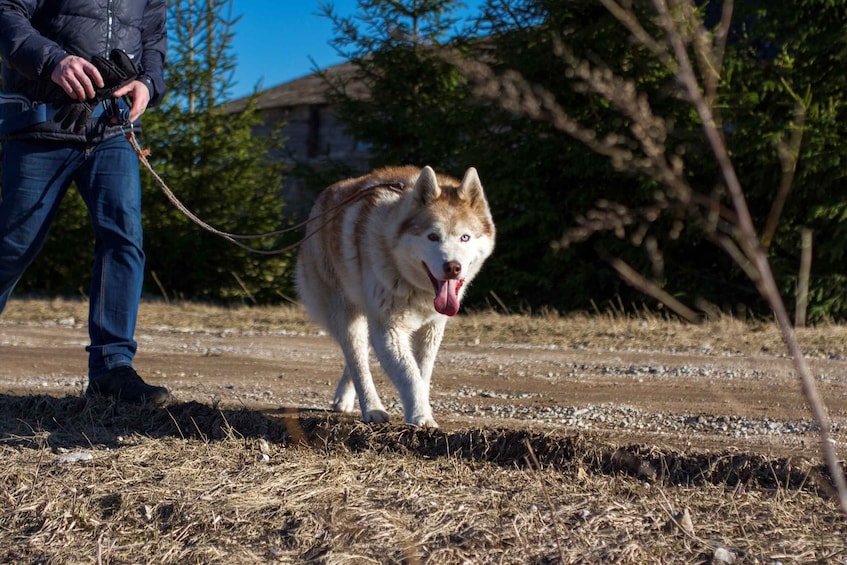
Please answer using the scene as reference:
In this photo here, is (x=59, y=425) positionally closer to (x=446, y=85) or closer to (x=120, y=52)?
(x=120, y=52)

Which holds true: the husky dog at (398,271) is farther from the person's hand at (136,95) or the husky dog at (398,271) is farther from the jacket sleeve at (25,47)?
the jacket sleeve at (25,47)

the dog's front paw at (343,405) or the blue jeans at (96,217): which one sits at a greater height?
the blue jeans at (96,217)

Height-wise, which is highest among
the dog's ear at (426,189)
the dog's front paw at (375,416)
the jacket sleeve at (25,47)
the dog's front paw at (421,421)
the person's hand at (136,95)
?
the jacket sleeve at (25,47)

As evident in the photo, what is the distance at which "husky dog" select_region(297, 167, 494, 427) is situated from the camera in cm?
439

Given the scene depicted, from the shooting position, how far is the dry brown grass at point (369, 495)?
101 inches

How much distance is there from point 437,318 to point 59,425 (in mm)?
2070

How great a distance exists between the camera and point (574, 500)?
2959mm

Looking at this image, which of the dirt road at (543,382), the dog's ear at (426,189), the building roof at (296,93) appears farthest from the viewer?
the building roof at (296,93)

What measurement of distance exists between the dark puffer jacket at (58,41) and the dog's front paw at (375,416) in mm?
2099

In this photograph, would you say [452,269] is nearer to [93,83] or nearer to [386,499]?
[386,499]

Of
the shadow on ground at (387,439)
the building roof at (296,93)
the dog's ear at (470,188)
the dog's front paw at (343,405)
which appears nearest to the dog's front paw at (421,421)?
the shadow on ground at (387,439)

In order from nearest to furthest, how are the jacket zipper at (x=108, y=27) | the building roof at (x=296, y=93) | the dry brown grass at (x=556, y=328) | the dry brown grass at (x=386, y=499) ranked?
the dry brown grass at (x=386, y=499), the jacket zipper at (x=108, y=27), the dry brown grass at (x=556, y=328), the building roof at (x=296, y=93)

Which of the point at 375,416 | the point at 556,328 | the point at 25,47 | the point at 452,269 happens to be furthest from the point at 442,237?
the point at 556,328

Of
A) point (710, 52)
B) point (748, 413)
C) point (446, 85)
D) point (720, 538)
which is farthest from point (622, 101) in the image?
point (446, 85)
